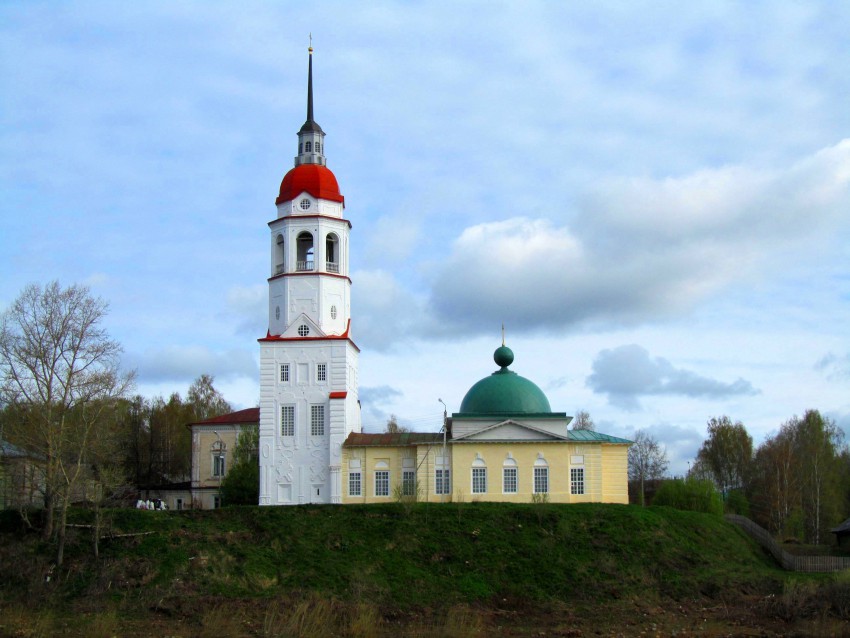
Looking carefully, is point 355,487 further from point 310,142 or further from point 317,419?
point 310,142

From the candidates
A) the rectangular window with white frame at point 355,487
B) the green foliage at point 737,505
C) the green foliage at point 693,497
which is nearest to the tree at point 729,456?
the green foliage at point 737,505

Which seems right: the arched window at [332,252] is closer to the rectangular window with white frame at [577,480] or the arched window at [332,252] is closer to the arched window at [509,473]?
the arched window at [509,473]

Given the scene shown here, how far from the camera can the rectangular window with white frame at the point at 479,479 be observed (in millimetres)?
46781

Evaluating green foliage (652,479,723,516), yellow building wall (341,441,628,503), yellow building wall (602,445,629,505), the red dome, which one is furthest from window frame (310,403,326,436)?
green foliage (652,479,723,516)

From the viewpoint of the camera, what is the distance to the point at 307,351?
48562 mm

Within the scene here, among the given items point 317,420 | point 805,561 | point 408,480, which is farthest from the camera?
point 317,420

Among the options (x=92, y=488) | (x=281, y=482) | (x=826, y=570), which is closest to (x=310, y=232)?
(x=281, y=482)

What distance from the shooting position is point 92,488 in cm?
4028

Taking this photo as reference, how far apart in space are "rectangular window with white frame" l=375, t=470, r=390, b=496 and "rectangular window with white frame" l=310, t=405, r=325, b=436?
3.18 meters

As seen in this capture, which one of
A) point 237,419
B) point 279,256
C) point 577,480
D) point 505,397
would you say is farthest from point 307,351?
point 577,480

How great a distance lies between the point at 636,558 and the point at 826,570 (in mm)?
8849

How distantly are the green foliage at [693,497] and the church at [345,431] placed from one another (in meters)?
2.69

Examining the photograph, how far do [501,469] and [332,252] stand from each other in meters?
13.3

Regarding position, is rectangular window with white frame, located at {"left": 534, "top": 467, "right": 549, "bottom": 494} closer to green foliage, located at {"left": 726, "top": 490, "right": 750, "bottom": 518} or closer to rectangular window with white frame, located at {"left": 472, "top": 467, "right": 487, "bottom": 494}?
rectangular window with white frame, located at {"left": 472, "top": 467, "right": 487, "bottom": 494}
